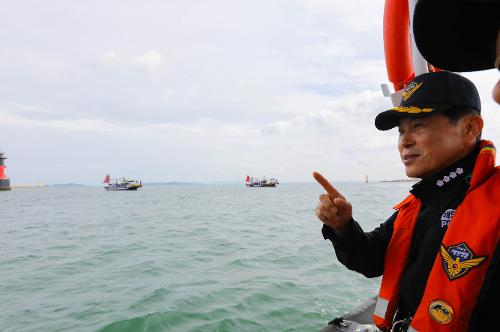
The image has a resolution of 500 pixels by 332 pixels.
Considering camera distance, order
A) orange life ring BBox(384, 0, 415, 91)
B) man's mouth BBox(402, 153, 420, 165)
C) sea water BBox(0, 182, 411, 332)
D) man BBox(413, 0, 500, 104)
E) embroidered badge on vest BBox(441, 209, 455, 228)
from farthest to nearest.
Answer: sea water BBox(0, 182, 411, 332)
orange life ring BBox(384, 0, 415, 91)
man's mouth BBox(402, 153, 420, 165)
embroidered badge on vest BBox(441, 209, 455, 228)
man BBox(413, 0, 500, 104)

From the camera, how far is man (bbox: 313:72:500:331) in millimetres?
1380

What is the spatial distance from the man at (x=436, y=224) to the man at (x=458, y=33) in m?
0.32

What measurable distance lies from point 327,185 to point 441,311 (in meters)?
0.79

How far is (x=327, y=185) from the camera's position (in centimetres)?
190

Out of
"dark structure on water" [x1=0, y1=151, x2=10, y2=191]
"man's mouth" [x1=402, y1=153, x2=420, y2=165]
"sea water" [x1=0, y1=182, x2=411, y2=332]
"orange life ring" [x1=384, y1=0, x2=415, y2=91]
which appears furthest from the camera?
"dark structure on water" [x1=0, y1=151, x2=10, y2=191]

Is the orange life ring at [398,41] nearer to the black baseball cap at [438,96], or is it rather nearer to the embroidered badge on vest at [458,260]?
the black baseball cap at [438,96]

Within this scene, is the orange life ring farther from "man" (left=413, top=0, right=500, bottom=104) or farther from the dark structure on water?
the dark structure on water

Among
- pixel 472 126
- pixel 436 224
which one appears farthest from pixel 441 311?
pixel 472 126

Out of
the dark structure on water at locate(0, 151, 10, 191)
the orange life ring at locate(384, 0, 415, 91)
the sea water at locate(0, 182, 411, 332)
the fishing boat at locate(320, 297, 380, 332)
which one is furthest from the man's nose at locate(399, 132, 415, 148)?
the dark structure on water at locate(0, 151, 10, 191)

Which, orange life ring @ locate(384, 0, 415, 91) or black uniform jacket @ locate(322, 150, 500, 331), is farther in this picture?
orange life ring @ locate(384, 0, 415, 91)

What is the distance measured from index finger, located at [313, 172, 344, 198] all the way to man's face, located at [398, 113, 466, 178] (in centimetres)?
39

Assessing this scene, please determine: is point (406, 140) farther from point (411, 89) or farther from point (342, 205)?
point (342, 205)

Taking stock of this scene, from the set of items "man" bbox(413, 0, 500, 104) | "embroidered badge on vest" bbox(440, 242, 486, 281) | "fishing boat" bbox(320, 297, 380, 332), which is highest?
"man" bbox(413, 0, 500, 104)

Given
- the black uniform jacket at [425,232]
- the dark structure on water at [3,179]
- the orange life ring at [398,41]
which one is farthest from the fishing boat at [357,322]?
the dark structure on water at [3,179]
